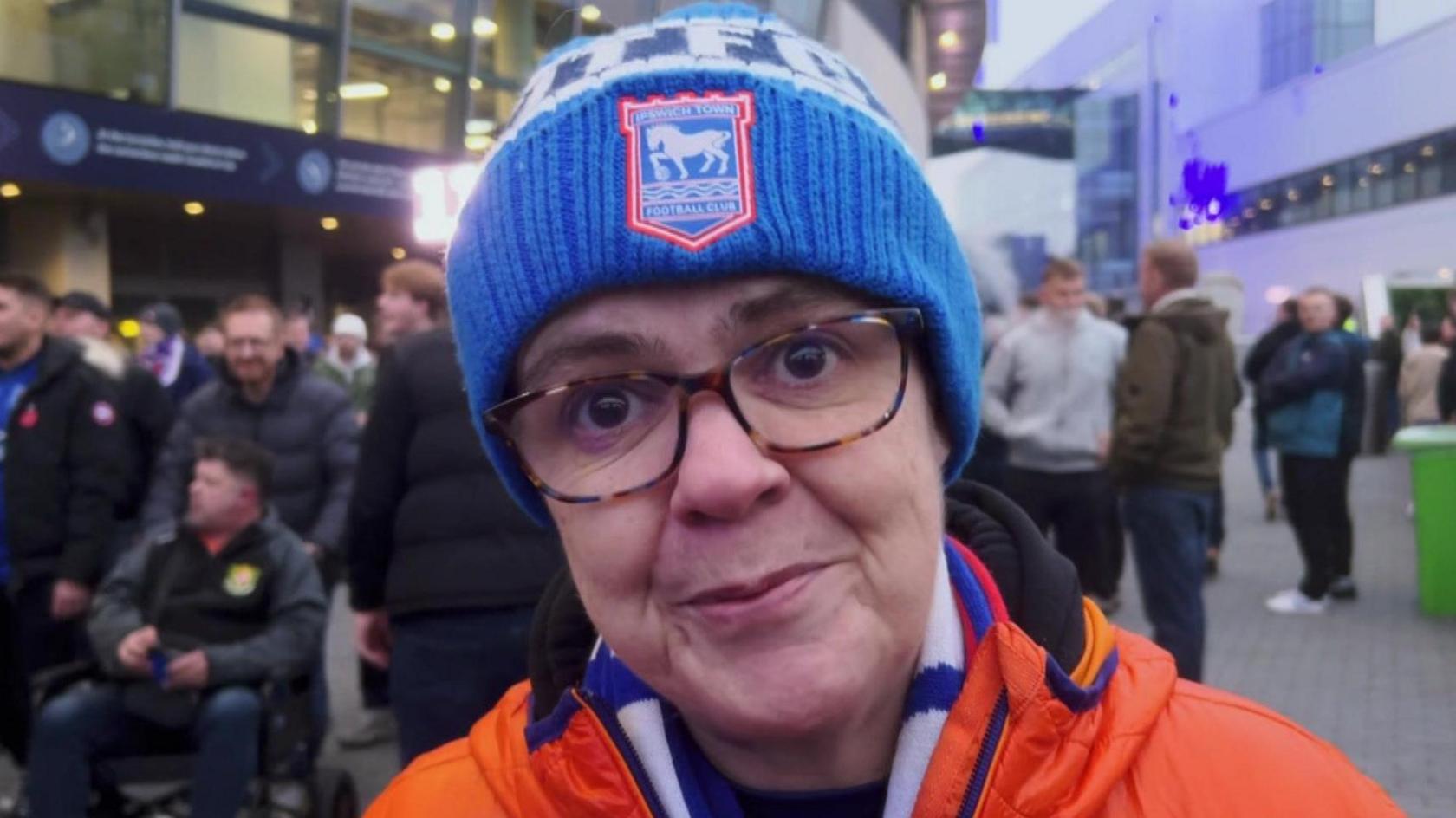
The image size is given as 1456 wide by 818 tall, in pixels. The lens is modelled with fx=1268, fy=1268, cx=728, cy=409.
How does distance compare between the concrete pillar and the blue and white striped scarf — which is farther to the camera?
the concrete pillar

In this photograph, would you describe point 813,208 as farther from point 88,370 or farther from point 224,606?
point 88,370

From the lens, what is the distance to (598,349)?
126cm

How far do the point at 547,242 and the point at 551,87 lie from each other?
21 cm

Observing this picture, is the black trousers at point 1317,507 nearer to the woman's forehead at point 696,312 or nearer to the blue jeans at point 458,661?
the blue jeans at point 458,661

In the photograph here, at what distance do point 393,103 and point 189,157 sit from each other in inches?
168

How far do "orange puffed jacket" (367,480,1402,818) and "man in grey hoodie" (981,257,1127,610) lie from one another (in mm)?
5248

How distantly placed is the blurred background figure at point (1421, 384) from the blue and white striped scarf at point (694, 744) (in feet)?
42.3

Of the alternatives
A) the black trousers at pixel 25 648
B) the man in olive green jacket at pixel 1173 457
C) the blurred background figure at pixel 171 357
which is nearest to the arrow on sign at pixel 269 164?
the blurred background figure at pixel 171 357

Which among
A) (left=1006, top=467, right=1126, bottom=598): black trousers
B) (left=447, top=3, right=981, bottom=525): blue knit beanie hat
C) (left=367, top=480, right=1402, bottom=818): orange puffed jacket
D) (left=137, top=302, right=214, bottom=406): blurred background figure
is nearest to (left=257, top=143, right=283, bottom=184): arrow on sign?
(left=137, top=302, right=214, bottom=406): blurred background figure

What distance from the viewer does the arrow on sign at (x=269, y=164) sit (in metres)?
17.4

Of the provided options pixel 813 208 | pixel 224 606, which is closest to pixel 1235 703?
pixel 813 208

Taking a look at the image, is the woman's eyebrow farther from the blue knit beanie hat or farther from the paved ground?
the paved ground

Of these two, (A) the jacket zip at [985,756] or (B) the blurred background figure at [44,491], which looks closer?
(A) the jacket zip at [985,756]

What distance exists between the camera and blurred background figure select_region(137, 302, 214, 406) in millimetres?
8352
